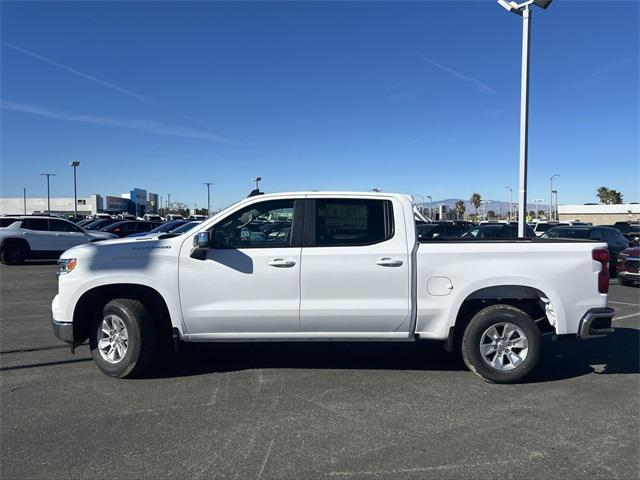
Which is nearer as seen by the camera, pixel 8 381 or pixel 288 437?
pixel 288 437

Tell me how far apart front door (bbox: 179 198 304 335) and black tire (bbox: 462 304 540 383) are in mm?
1863

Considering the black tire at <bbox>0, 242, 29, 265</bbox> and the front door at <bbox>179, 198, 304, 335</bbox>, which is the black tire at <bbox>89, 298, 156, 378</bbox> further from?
the black tire at <bbox>0, 242, 29, 265</bbox>

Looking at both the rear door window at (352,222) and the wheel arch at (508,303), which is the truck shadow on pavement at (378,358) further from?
the rear door window at (352,222)

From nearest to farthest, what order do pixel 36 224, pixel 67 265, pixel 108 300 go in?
1. pixel 67 265
2. pixel 108 300
3. pixel 36 224

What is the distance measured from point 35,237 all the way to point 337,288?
54.8 ft

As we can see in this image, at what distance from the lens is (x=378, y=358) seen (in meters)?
6.13

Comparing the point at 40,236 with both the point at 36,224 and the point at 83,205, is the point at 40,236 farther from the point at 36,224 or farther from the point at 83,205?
the point at 83,205

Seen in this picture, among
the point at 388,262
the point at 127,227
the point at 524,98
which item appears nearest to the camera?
the point at 388,262

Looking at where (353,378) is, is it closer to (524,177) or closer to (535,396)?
(535,396)

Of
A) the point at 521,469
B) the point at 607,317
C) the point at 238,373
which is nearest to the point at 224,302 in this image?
the point at 238,373

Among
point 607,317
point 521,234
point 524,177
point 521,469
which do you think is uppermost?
point 524,177

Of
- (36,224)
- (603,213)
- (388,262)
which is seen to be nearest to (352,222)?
(388,262)

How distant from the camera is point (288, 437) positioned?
3910mm

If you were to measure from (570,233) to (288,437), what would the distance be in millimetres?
14648
